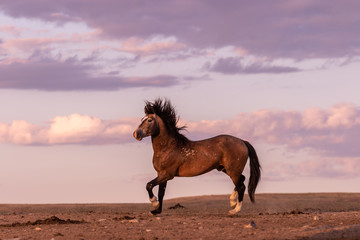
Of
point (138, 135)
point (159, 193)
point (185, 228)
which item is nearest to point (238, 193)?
point (159, 193)

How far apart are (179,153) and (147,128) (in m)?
1.14

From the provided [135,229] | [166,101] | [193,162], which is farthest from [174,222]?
[166,101]

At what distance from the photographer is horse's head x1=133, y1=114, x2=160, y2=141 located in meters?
18.7

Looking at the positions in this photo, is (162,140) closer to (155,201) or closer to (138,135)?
(138,135)

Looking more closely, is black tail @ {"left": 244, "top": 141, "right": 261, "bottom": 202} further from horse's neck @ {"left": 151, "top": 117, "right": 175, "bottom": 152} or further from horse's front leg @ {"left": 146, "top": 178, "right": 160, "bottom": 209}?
horse's front leg @ {"left": 146, "top": 178, "right": 160, "bottom": 209}

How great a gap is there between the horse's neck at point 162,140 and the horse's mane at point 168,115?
0.51ft

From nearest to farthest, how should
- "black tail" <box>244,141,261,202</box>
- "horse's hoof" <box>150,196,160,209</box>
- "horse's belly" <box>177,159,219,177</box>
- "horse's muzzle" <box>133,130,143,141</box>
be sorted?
"horse's hoof" <box>150,196,160,209</box> → "horse's muzzle" <box>133,130,143,141</box> → "horse's belly" <box>177,159,219,177</box> → "black tail" <box>244,141,261,202</box>

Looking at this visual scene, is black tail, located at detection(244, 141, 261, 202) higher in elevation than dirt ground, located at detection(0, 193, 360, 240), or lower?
higher

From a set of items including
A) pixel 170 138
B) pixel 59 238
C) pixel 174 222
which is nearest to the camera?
pixel 59 238

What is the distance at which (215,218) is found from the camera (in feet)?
58.5

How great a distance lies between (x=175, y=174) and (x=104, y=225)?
3271mm

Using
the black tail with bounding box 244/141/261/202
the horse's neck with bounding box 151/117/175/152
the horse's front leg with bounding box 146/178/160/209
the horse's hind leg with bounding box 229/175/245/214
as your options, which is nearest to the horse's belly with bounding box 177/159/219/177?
the horse's neck with bounding box 151/117/175/152

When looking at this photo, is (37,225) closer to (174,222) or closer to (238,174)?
(174,222)

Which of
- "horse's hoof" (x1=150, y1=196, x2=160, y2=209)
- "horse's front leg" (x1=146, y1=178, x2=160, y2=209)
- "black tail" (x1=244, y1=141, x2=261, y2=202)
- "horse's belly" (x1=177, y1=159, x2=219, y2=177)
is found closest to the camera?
"horse's front leg" (x1=146, y1=178, x2=160, y2=209)
